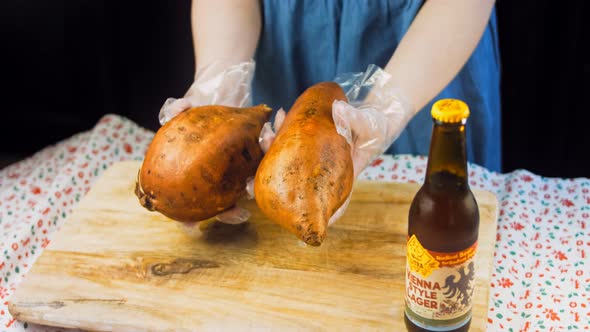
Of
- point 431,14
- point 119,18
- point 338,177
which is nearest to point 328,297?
point 338,177

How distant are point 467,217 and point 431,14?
0.57 m

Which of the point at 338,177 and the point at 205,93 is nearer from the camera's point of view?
the point at 338,177

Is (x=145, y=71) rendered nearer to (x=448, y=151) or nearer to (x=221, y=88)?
(x=221, y=88)

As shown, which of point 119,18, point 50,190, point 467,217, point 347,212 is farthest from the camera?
point 119,18

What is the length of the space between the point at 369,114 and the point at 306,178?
23 centimetres

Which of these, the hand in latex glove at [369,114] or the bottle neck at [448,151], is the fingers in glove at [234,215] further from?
the bottle neck at [448,151]

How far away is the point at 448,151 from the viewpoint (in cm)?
81

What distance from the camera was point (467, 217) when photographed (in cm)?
84


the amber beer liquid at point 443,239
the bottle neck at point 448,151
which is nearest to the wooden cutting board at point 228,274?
the amber beer liquid at point 443,239

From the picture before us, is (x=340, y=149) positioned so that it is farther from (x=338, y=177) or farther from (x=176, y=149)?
(x=176, y=149)

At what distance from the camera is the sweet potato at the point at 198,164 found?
1.05m

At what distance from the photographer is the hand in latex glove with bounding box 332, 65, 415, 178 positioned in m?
1.09

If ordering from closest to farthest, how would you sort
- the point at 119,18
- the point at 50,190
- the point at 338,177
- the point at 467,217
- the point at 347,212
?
the point at 467,217 → the point at 338,177 → the point at 347,212 → the point at 50,190 → the point at 119,18

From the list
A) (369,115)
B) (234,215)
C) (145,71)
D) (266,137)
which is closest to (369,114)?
(369,115)
